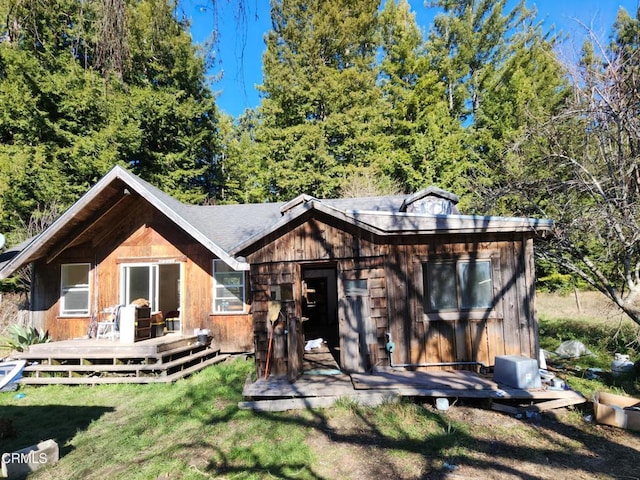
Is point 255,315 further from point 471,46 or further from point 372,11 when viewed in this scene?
point 471,46

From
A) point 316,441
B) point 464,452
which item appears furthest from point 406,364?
point 316,441

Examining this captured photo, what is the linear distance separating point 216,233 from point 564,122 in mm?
9427

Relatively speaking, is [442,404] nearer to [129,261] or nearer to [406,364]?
[406,364]

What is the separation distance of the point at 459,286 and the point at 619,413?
9.76ft

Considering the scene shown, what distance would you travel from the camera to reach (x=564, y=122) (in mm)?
8641

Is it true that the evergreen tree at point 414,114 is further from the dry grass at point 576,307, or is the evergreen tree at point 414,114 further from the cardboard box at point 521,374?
the cardboard box at point 521,374

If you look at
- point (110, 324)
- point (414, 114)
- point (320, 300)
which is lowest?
point (110, 324)

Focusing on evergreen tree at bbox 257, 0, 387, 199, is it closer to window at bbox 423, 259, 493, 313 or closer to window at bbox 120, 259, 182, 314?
window at bbox 120, 259, 182, 314

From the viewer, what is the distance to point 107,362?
9.12m

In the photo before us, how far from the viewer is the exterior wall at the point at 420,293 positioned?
7.12 m

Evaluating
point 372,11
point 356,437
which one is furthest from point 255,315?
point 372,11

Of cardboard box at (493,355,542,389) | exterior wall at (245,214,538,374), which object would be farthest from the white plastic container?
cardboard box at (493,355,542,389)

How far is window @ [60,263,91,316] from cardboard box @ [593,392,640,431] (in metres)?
12.2

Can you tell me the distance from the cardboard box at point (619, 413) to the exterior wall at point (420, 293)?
1.51m
